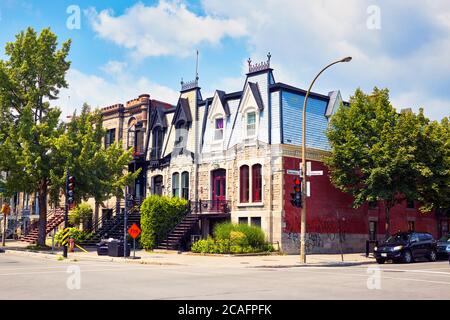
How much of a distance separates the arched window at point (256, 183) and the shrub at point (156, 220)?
548 cm

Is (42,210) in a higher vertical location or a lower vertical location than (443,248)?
higher

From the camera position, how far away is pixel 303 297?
38.5 ft

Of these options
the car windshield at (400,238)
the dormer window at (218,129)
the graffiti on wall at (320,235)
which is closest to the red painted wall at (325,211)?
the graffiti on wall at (320,235)

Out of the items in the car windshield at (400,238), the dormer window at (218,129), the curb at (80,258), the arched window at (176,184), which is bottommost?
the curb at (80,258)

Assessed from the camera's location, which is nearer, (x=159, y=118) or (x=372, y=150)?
(x=372, y=150)

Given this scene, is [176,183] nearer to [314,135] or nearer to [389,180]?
[314,135]

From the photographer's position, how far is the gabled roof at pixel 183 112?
37562 mm

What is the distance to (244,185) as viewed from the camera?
33.2 m

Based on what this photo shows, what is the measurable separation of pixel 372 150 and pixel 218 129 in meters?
10.9

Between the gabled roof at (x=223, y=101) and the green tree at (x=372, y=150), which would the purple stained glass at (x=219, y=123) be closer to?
the gabled roof at (x=223, y=101)

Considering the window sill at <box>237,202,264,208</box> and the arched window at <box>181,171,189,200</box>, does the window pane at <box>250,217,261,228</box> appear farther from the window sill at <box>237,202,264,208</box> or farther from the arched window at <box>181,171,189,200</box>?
the arched window at <box>181,171,189,200</box>

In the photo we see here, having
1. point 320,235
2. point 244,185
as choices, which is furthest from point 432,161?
point 244,185

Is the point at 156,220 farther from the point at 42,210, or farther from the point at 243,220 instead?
the point at 42,210

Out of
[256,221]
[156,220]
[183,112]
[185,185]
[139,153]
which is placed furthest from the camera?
[139,153]
